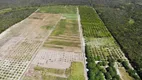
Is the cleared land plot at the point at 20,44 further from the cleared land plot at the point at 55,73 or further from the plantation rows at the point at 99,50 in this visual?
the plantation rows at the point at 99,50

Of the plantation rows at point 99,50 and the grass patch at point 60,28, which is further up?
the grass patch at point 60,28

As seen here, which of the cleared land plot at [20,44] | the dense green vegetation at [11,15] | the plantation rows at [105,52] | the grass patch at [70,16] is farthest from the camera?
the grass patch at [70,16]

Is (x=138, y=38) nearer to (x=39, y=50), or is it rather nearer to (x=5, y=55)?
(x=39, y=50)

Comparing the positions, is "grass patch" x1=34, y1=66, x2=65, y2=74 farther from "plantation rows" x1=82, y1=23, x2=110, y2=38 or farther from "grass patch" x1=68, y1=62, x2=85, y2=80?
"plantation rows" x1=82, y1=23, x2=110, y2=38

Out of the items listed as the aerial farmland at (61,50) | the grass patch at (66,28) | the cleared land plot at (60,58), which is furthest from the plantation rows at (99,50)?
the grass patch at (66,28)

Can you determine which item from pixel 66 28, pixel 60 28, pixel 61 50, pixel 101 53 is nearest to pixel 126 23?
pixel 66 28

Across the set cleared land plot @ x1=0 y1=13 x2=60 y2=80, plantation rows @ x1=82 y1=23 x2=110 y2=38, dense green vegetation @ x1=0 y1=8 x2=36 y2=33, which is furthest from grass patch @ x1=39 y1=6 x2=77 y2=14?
plantation rows @ x1=82 y1=23 x2=110 y2=38

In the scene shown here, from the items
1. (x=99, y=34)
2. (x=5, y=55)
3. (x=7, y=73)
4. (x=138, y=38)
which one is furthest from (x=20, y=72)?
(x=138, y=38)
